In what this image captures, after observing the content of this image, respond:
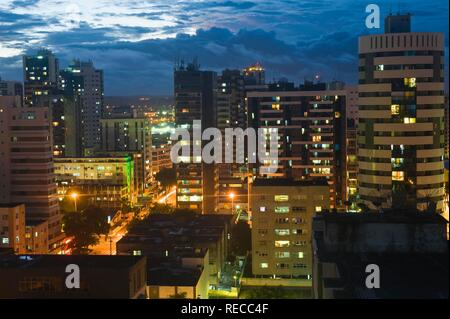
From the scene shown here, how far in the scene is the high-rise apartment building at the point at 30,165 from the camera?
15719 millimetres

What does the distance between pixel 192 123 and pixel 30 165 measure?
6.88 meters

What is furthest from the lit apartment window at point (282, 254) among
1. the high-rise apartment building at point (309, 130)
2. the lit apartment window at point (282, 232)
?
the high-rise apartment building at point (309, 130)

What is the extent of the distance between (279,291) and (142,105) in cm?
4641

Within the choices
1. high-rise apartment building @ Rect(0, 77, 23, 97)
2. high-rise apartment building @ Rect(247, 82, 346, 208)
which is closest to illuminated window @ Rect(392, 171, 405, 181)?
high-rise apartment building @ Rect(247, 82, 346, 208)

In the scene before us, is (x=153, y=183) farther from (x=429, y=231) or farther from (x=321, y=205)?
(x=429, y=231)

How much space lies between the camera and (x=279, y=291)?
1014 centimetres

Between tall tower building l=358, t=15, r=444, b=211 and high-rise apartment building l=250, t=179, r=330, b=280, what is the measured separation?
126 centimetres

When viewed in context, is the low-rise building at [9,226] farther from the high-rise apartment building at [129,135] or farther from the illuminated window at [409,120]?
the high-rise apartment building at [129,135]

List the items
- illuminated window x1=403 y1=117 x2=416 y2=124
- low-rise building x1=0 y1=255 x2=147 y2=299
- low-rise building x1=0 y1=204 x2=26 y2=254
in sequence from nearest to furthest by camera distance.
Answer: low-rise building x1=0 y1=255 x2=147 y2=299, illuminated window x1=403 y1=117 x2=416 y2=124, low-rise building x1=0 y1=204 x2=26 y2=254

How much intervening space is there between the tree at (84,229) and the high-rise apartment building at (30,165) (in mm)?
498

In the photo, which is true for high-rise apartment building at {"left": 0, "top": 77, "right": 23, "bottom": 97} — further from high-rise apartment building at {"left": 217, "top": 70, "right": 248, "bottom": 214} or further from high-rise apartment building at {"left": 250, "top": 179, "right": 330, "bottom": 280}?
high-rise apartment building at {"left": 250, "top": 179, "right": 330, "bottom": 280}

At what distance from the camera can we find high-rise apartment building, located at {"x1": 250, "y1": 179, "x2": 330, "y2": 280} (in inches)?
485

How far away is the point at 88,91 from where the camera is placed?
39.7 metres
